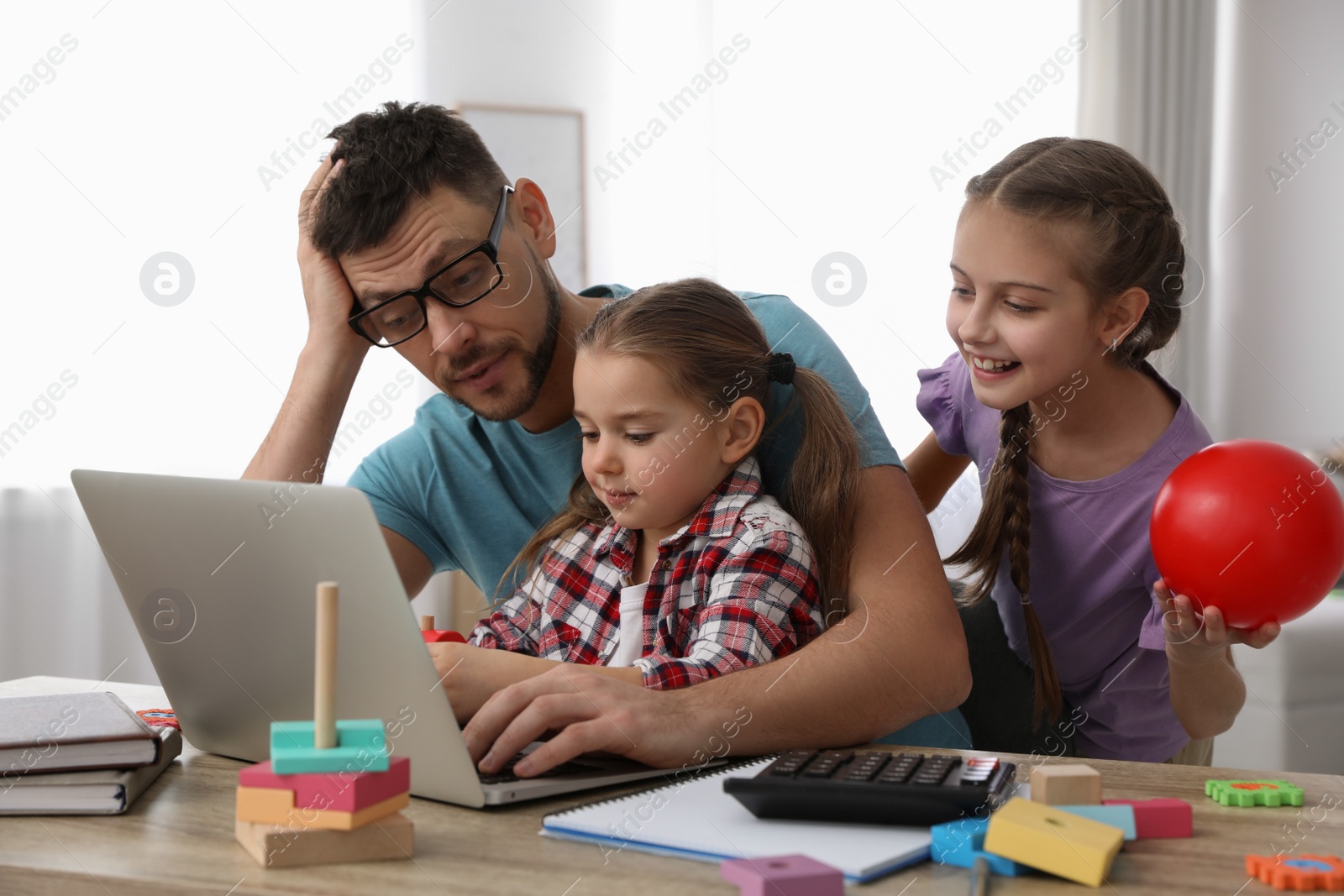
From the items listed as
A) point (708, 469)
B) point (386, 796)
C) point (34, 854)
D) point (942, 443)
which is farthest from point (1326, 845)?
point (942, 443)

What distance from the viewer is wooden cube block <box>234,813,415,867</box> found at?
2.17 ft

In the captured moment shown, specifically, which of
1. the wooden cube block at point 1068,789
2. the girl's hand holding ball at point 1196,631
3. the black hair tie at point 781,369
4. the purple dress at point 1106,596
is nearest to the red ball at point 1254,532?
the girl's hand holding ball at point 1196,631

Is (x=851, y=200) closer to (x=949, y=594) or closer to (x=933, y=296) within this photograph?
(x=933, y=296)

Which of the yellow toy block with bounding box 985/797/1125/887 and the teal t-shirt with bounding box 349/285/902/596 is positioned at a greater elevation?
the teal t-shirt with bounding box 349/285/902/596

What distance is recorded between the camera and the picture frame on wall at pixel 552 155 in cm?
335

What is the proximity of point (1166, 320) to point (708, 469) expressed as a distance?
0.70m

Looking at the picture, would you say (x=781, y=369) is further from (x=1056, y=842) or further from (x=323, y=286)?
(x=1056, y=842)

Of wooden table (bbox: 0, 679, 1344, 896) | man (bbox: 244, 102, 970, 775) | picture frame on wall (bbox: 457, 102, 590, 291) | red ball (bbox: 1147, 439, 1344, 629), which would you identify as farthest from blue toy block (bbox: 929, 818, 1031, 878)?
picture frame on wall (bbox: 457, 102, 590, 291)

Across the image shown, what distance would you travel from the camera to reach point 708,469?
1.21 meters

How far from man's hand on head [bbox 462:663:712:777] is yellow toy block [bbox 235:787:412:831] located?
145mm

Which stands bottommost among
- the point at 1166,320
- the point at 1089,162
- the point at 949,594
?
the point at 949,594

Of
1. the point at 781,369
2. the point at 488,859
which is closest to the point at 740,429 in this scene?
the point at 781,369

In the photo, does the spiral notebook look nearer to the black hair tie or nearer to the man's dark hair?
the black hair tie

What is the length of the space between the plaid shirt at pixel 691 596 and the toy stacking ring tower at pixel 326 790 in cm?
34
